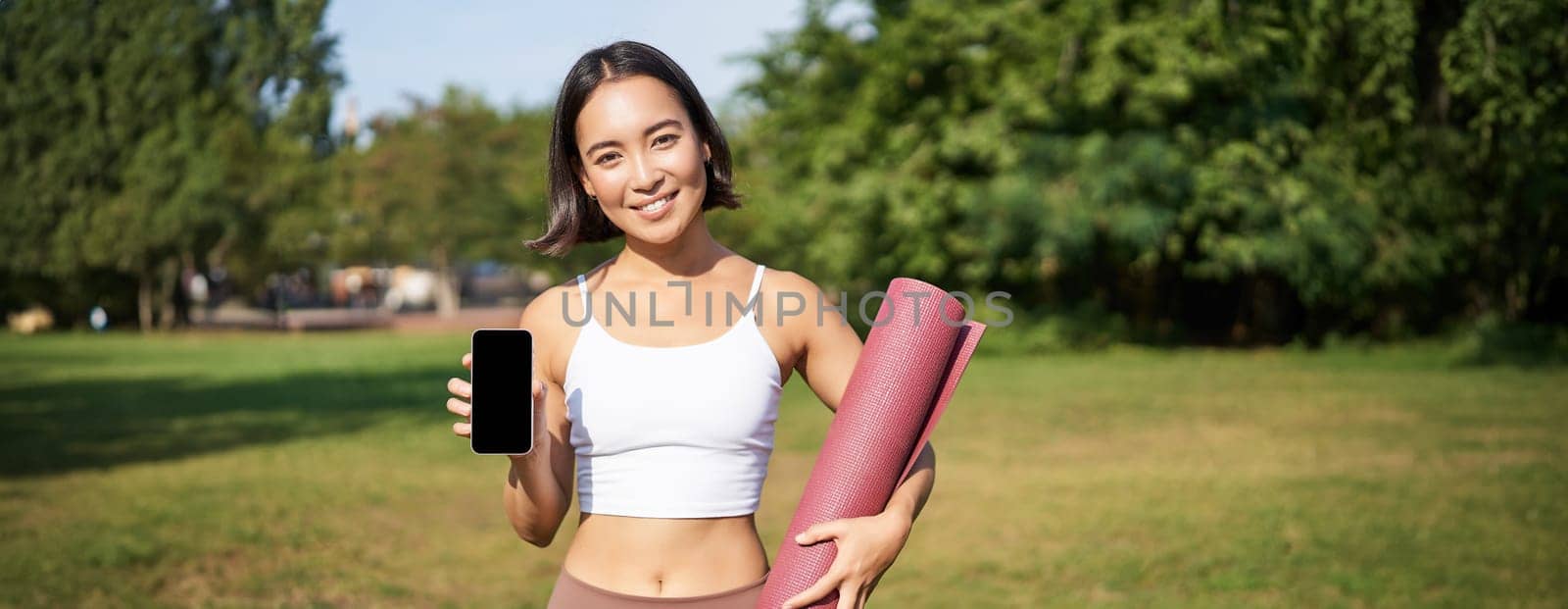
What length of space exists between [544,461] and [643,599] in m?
0.29

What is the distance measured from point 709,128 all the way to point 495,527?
7357 millimetres

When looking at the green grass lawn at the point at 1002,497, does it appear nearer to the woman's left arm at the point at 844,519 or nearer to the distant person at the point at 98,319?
the woman's left arm at the point at 844,519

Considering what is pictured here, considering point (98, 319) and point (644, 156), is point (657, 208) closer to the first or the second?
point (644, 156)

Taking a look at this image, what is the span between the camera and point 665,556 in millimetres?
2264

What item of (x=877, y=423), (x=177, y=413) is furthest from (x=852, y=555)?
(x=177, y=413)

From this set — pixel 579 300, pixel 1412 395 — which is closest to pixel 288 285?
pixel 1412 395

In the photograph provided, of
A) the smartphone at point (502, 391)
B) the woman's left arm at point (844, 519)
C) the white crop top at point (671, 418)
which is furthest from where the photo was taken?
the white crop top at point (671, 418)

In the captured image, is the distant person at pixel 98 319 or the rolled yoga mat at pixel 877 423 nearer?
the rolled yoga mat at pixel 877 423

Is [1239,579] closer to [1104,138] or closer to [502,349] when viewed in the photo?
[502,349]

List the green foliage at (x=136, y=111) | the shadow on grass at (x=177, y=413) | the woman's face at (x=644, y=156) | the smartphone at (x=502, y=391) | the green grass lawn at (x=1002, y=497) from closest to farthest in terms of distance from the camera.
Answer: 1. the smartphone at (x=502, y=391)
2. the woman's face at (x=644, y=156)
3. the green foliage at (x=136, y=111)
4. the green grass lawn at (x=1002, y=497)
5. the shadow on grass at (x=177, y=413)

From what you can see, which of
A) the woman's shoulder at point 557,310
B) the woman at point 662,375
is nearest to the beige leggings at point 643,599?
the woman at point 662,375

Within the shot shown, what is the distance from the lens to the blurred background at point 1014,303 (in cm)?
720

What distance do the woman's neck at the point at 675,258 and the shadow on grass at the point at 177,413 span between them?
11222mm

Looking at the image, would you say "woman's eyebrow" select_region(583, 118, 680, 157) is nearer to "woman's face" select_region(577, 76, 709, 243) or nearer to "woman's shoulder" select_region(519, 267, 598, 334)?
"woman's face" select_region(577, 76, 709, 243)
